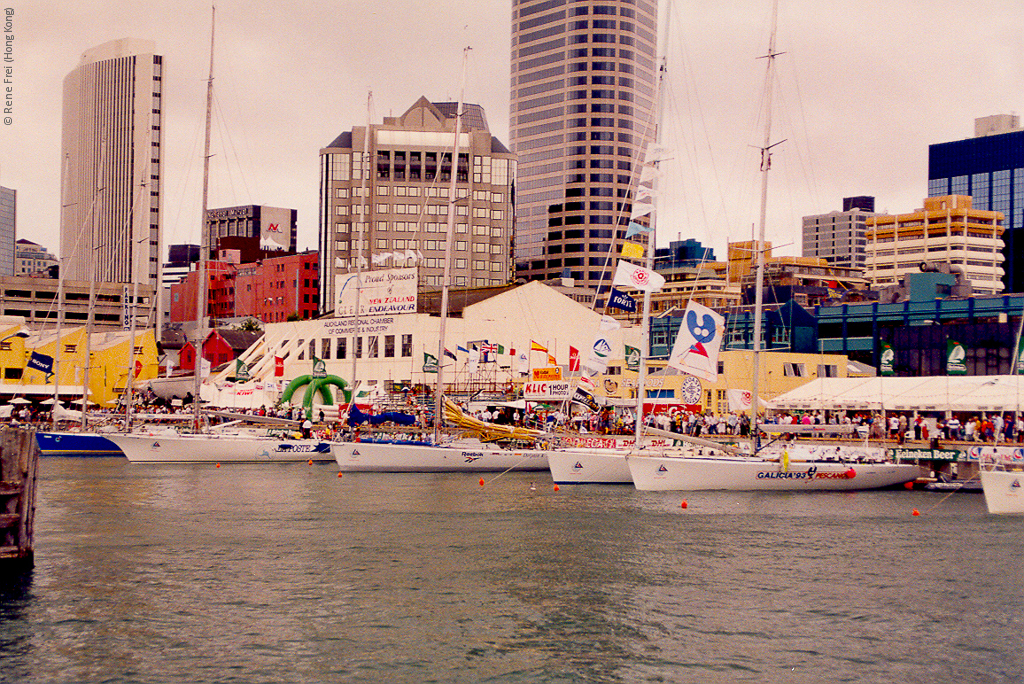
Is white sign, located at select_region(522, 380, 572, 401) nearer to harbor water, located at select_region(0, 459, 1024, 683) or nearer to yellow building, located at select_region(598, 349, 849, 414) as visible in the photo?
yellow building, located at select_region(598, 349, 849, 414)

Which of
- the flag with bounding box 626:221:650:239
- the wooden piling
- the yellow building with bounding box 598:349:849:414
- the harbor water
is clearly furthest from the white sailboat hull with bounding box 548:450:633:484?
the wooden piling

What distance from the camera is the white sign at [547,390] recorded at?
73.2 m

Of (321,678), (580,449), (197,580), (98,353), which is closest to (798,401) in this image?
(580,449)

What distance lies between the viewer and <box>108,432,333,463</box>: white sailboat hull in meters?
70.4

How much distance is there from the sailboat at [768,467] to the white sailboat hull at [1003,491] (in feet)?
31.9

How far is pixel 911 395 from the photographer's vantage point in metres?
66.4

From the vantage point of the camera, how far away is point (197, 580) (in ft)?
107

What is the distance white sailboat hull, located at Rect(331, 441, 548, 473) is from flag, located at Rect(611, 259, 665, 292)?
52.3 ft

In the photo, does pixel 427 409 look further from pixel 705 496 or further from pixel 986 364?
pixel 986 364

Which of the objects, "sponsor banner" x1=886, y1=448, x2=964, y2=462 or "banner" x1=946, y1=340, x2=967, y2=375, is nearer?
"sponsor banner" x1=886, y1=448, x2=964, y2=462

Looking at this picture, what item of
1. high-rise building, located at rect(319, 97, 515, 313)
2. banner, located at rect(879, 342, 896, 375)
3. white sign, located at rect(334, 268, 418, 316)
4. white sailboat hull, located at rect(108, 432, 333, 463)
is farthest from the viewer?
high-rise building, located at rect(319, 97, 515, 313)

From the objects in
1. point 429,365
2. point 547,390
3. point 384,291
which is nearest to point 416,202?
point 384,291

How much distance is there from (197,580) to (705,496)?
85.1 ft

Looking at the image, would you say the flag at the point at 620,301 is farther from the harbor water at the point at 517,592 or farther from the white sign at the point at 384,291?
the white sign at the point at 384,291
